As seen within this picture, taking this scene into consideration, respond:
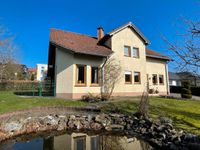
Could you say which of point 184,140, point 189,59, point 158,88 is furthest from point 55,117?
point 158,88

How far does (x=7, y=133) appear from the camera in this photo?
29.9ft

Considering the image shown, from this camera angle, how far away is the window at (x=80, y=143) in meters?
8.00

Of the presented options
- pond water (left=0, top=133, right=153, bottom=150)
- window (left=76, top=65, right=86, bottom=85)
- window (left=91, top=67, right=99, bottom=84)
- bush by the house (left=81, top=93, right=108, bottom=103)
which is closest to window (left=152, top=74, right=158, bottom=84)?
window (left=91, top=67, right=99, bottom=84)

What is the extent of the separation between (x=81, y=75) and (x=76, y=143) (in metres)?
8.70

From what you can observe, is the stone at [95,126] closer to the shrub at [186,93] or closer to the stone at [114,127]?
the stone at [114,127]

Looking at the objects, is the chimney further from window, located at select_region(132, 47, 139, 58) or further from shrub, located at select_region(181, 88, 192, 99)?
shrub, located at select_region(181, 88, 192, 99)

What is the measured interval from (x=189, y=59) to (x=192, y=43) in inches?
26.3

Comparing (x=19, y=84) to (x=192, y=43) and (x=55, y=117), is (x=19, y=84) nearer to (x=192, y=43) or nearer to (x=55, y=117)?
(x=55, y=117)

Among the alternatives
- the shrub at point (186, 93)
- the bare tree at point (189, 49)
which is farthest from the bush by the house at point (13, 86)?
the bare tree at point (189, 49)

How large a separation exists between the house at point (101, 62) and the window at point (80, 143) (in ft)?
22.1

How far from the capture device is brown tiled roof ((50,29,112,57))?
16328mm

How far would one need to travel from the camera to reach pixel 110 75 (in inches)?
707

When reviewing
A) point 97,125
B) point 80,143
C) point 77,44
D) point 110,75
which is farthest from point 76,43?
point 80,143

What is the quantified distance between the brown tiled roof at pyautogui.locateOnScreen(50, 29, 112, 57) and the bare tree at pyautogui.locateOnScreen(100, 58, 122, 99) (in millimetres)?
1307
